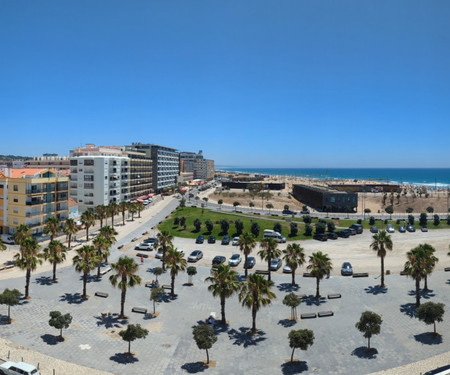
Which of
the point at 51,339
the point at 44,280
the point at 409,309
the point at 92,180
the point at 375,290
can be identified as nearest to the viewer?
the point at 51,339

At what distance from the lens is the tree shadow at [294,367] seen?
2795 cm

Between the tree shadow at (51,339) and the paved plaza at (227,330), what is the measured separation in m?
0.09

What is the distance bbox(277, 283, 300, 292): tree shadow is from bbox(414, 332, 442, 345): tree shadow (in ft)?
50.1

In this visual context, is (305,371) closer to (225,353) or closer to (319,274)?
(225,353)

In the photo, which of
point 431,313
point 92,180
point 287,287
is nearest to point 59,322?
point 287,287

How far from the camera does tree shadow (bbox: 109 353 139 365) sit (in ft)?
95.8

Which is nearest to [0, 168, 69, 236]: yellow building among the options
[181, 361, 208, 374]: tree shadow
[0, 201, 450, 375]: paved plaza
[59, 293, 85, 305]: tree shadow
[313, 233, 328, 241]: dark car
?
[0, 201, 450, 375]: paved plaza

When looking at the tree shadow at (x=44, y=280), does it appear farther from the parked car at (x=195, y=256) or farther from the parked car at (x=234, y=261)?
the parked car at (x=234, y=261)

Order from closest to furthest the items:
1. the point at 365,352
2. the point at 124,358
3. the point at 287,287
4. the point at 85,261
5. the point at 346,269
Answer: the point at 124,358
the point at 365,352
the point at 85,261
the point at 287,287
the point at 346,269

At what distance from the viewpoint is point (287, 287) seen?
46.2m

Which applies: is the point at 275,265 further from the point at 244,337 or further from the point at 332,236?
the point at 332,236

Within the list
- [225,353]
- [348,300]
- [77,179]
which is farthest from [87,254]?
[77,179]

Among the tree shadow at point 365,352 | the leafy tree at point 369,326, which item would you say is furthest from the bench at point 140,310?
the leafy tree at point 369,326

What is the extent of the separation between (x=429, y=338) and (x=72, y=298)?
38.6 metres
